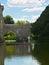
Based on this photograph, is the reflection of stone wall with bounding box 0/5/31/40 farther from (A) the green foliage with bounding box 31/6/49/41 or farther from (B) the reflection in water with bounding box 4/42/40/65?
(B) the reflection in water with bounding box 4/42/40/65

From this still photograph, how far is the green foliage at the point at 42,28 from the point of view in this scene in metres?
68.2

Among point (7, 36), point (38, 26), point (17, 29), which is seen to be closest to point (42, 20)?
point (38, 26)

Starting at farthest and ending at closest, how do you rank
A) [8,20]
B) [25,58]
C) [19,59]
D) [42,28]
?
[8,20]
[42,28]
[25,58]
[19,59]

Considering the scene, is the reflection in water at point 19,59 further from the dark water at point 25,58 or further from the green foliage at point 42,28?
the green foliage at point 42,28

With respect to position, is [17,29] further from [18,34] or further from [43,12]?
[43,12]

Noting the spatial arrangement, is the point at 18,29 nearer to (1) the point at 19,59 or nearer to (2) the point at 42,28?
(2) the point at 42,28

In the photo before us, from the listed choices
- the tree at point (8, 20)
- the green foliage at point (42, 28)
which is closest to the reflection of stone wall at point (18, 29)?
the green foliage at point (42, 28)

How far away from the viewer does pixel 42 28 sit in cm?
7169

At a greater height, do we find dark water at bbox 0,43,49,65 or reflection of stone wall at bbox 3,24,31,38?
reflection of stone wall at bbox 3,24,31,38

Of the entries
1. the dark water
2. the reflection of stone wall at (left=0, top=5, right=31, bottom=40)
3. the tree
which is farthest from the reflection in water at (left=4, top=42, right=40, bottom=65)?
the tree

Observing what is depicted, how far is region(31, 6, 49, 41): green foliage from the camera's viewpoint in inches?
2687

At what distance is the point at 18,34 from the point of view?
71.1 m

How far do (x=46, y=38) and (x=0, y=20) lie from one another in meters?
11.2

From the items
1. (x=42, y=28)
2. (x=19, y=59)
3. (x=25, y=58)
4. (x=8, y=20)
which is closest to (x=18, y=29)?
(x=42, y=28)
